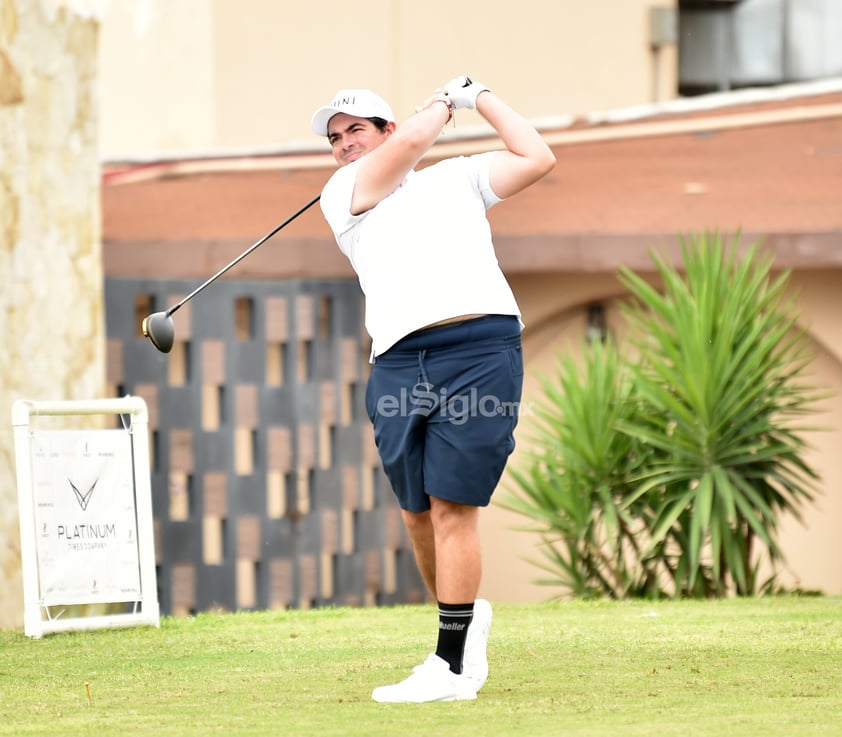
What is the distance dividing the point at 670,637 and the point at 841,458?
4.86 m

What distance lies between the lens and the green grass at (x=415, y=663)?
146 inches

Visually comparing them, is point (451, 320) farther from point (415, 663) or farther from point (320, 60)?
point (320, 60)

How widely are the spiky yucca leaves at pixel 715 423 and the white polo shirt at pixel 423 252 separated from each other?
12.5ft

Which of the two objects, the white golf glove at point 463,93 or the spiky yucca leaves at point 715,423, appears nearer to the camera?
the white golf glove at point 463,93

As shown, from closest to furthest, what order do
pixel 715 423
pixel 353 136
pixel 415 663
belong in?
pixel 353 136
pixel 415 663
pixel 715 423

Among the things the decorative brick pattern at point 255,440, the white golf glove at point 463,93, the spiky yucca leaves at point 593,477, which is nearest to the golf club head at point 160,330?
the white golf glove at point 463,93

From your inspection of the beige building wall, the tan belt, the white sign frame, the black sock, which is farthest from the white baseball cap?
the beige building wall

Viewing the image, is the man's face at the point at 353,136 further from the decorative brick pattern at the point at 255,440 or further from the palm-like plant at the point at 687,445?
the decorative brick pattern at the point at 255,440

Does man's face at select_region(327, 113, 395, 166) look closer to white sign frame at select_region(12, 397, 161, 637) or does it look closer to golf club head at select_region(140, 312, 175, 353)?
golf club head at select_region(140, 312, 175, 353)

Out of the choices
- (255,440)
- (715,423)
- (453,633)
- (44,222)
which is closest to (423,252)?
(453,633)

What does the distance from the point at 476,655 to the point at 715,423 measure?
159 inches

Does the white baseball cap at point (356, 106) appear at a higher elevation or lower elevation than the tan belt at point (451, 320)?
higher

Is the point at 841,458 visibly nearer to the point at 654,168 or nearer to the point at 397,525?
the point at 654,168

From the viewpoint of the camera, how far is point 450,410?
4.10m
